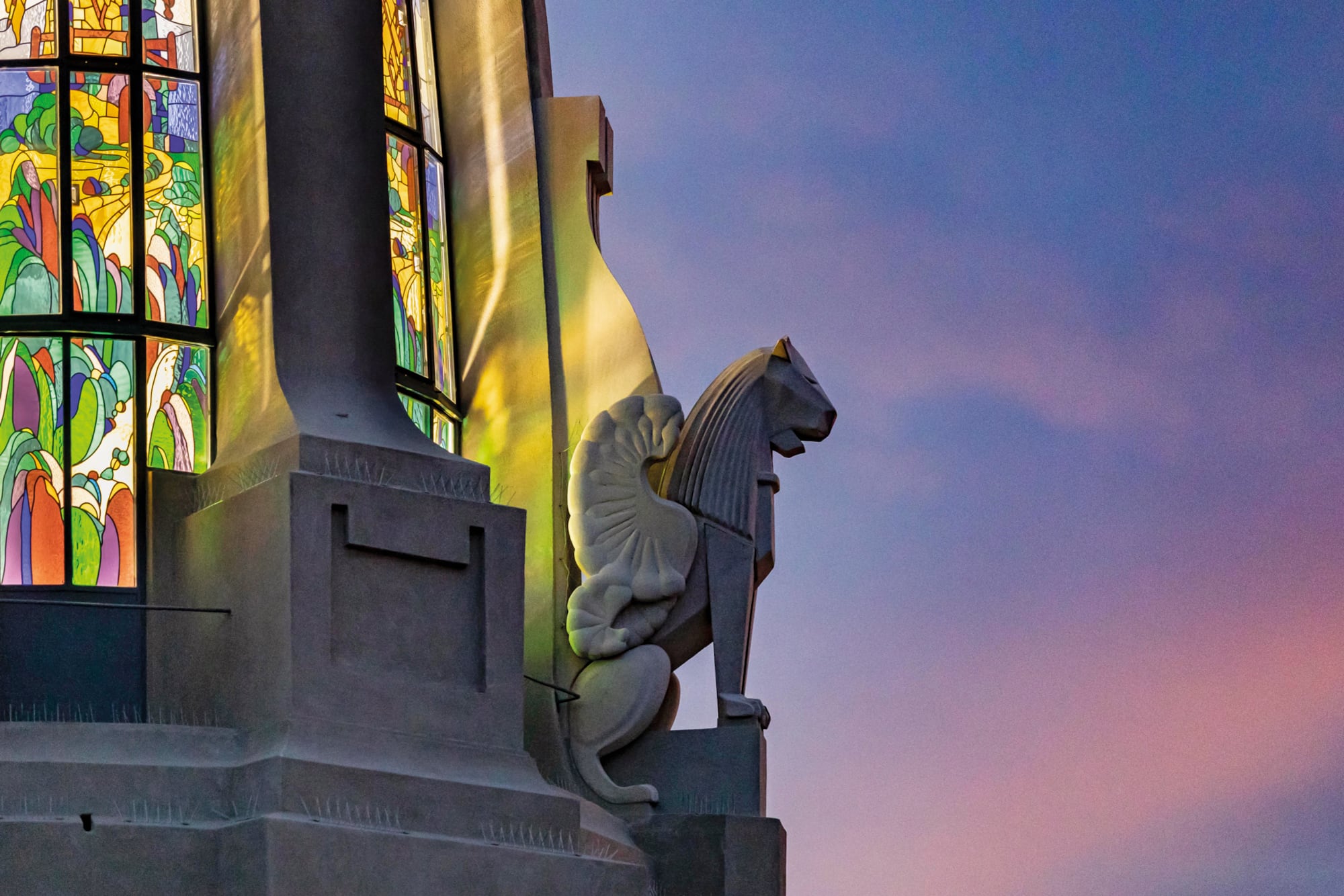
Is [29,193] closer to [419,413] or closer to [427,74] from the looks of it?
[419,413]

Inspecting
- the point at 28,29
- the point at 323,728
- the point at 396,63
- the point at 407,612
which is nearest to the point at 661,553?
the point at 407,612

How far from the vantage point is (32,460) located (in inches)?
599

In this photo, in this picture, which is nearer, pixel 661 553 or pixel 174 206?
pixel 174 206

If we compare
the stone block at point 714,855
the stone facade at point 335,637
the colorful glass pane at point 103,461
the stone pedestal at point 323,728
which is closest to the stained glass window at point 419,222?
the stone facade at point 335,637

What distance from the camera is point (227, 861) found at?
13.6 metres

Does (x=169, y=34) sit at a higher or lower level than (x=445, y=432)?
higher

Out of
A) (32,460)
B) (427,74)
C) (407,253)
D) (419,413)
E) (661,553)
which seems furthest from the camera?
(427,74)

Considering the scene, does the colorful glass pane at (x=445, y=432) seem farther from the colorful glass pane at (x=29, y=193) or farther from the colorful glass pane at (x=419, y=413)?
the colorful glass pane at (x=29, y=193)

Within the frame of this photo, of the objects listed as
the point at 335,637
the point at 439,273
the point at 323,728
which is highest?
the point at 439,273

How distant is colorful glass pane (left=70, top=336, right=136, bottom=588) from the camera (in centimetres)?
1513

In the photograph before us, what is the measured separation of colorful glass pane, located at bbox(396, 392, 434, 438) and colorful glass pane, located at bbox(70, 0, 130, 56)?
2.63 metres

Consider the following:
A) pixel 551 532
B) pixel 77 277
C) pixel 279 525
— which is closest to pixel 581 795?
pixel 551 532

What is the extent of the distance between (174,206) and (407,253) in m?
1.70

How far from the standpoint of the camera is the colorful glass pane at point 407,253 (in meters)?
16.9
